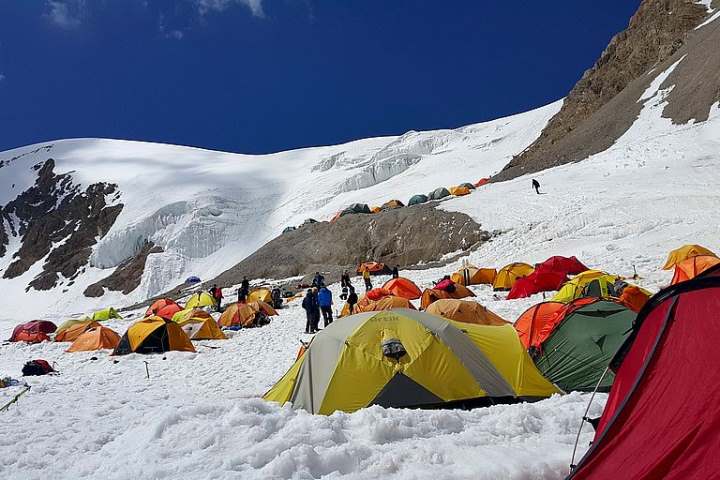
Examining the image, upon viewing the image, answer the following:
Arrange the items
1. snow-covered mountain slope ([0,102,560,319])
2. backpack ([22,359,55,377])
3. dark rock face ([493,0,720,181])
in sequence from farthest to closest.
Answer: snow-covered mountain slope ([0,102,560,319]), dark rock face ([493,0,720,181]), backpack ([22,359,55,377])

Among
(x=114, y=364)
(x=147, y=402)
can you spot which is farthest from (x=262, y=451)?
(x=114, y=364)

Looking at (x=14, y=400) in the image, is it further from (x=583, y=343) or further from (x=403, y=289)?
(x=403, y=289)

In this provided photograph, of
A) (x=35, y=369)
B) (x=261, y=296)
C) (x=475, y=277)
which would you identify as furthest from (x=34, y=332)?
(x=475, y=277)

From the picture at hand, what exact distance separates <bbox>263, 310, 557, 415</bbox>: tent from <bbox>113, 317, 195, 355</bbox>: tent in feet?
31.2

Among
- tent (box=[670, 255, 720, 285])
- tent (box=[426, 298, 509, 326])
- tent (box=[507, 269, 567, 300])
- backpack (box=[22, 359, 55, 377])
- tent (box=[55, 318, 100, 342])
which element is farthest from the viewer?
tent (box=[55, 318, 100, 342])

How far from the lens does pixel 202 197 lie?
7575 cm

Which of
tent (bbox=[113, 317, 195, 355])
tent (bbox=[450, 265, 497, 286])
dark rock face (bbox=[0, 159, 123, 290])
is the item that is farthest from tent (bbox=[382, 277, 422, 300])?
dark rock face (bbox=[0, 159, 123, 290])

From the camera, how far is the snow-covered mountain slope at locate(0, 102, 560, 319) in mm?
65250

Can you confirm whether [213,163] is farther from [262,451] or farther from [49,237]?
[262,451]

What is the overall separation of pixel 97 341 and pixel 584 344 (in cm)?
1649

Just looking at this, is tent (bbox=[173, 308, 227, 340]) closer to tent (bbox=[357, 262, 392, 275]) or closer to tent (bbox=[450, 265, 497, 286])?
tent (bbox=[450, 265, 497, 286])

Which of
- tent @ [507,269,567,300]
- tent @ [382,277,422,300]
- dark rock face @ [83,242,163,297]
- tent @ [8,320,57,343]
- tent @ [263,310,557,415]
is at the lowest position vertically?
tent @ [507,269,567,300]

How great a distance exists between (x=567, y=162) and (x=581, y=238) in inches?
695

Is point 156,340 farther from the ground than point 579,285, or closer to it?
farther from the ground
